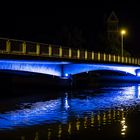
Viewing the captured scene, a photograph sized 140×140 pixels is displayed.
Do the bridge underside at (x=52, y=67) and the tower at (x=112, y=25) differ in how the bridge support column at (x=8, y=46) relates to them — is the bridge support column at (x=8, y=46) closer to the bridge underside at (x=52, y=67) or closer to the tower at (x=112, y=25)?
the bridge underside at (x=52, y=67)

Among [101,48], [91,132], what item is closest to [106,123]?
[91,132]

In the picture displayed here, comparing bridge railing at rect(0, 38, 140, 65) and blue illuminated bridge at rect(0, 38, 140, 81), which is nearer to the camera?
bridge railing at rect(0, 38, 140, 65)

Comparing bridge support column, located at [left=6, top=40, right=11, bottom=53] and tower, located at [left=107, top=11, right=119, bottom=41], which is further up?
tower, located at [left=107, top=11, right=119, bottom=41]

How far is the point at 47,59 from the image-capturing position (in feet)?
140

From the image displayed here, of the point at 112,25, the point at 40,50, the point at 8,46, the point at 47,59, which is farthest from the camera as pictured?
the point at 112,25

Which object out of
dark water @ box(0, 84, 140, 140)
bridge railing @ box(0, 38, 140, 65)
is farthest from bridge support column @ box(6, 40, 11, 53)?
dark water @ box(0, 84, 140, 140)

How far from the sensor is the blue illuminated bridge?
3703cm

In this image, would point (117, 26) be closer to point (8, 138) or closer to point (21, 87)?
point (21, 87)

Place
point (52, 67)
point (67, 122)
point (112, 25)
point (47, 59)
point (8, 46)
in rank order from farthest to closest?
point (112, 25)
point (52, 67)
point (47, 59)
point (8, 46)
point (67, 122)

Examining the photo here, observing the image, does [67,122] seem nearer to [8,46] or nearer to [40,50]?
[8,46]

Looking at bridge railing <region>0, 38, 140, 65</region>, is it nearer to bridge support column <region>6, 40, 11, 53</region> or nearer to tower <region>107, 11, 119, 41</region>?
bridge support column <region>6, 40, 11, 53</region>

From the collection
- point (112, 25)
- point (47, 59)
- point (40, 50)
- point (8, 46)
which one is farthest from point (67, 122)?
point (112, 25)

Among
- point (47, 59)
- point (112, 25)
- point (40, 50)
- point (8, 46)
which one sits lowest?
point (47, 59)

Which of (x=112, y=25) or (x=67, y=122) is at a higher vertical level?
(x=112, y=25)
